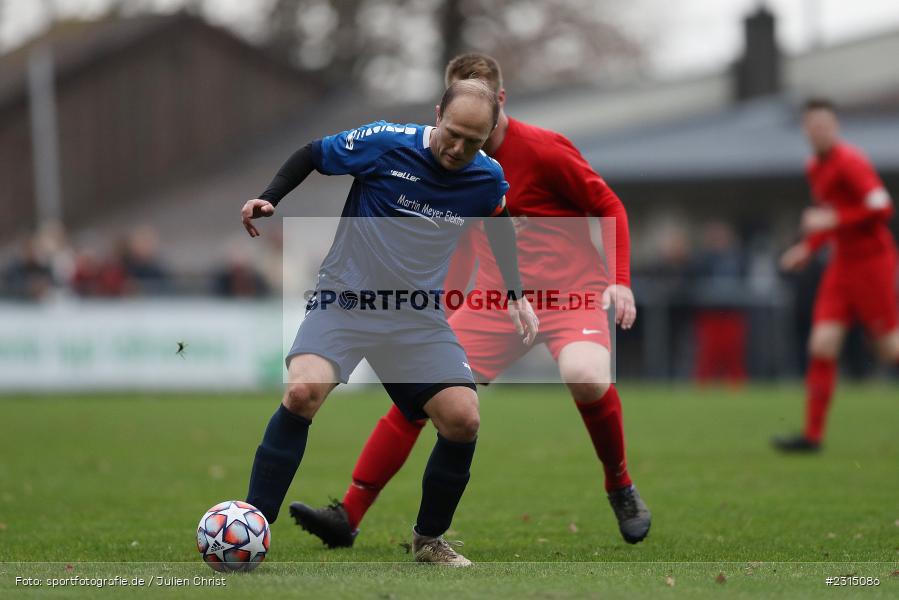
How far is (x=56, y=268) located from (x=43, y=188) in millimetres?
15311

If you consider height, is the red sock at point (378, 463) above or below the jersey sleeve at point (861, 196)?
below

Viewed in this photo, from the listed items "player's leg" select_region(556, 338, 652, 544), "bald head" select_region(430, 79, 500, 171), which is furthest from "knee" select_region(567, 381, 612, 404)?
"bald head" select_region(430, 79, 500, 171)

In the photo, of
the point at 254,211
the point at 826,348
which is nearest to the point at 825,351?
the point at 826,348

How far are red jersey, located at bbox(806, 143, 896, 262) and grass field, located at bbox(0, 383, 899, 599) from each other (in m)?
1.60

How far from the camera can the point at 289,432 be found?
209 inches

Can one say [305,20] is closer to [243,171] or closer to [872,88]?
[243,171]

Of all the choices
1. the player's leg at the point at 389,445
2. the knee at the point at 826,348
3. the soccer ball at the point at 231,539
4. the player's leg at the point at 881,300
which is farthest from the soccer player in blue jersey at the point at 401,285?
the player's leg at the point at 881,300

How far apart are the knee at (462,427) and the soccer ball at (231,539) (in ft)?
2.80

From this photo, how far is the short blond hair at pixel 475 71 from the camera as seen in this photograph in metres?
6.04

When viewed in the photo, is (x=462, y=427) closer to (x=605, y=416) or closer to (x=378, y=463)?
(x=378, y=463)

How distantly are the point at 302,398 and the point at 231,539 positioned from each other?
62 centimetres

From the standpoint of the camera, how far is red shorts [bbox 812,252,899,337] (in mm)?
10117

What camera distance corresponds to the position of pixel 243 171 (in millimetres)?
35344

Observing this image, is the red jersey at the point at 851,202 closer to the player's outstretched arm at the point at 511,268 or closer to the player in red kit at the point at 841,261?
the player in red kit at the point at 841,261
